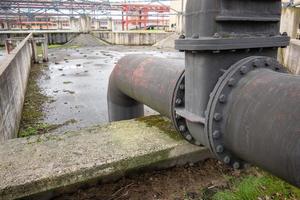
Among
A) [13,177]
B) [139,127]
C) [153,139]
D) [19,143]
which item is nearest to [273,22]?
[153,139]

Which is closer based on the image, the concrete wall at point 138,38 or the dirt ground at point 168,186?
the dirt ground at point 168,186

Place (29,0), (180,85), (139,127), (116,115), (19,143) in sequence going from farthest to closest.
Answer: (29,0), (116,115), (139,127), (19,143), (180,85)

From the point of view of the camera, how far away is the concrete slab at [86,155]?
1.88 meters

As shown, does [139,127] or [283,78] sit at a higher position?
[283,78]

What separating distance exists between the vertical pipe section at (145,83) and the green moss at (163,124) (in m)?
0.24

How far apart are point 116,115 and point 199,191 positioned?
1.82 m

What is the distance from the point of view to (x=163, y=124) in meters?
2.79

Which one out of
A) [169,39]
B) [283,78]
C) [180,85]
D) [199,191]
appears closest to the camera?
[283,78]

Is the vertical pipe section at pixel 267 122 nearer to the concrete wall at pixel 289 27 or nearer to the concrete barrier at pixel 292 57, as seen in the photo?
the concrete barrier at pixel 292 57

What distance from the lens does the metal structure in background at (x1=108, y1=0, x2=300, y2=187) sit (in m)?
1.15

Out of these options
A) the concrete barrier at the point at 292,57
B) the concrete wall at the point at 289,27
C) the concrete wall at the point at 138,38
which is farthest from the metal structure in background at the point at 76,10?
the concrete barrier at the point at 292,57

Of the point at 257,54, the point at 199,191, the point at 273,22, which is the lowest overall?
the point at 199,191

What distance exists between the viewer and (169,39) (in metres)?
26.6

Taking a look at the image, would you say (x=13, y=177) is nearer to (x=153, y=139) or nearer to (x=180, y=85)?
(x=153, y=139)
